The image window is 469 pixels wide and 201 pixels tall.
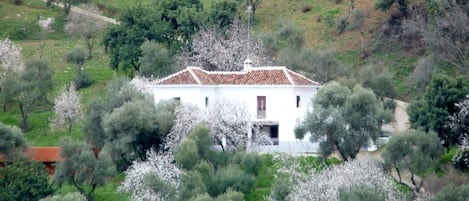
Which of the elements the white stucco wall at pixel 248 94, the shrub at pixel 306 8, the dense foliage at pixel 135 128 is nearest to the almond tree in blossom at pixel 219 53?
the white stucco wall at pixel 248 94

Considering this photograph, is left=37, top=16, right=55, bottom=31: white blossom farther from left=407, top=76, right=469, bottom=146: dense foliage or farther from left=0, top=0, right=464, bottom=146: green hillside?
left=407, top=76, right=469, bottom=146: dense foliage

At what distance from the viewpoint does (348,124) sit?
6675 cm

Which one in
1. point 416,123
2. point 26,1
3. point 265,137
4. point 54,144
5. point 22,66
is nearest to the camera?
point 416,123

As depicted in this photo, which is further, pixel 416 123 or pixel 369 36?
pixel 369 36

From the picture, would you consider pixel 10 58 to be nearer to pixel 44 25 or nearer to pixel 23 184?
pixel 44 25

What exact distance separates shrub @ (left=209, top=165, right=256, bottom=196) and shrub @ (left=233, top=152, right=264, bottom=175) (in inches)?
23.8

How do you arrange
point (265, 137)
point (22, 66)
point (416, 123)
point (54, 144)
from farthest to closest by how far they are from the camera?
point (22, 66) → point (54, 144) → point (265, 137) → point (416, 123)

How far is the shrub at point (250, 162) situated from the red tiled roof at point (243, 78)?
911cm

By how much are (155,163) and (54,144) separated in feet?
40.2

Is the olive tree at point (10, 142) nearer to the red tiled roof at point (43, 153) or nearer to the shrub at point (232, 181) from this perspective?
the red tiled roof at point (43, 153)

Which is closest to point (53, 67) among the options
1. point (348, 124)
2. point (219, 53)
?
point (219, 53)

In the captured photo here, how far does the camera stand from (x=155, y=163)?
67.1 m

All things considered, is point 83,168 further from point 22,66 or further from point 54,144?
point 22,66

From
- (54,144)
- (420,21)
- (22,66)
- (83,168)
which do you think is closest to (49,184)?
(83,168)
